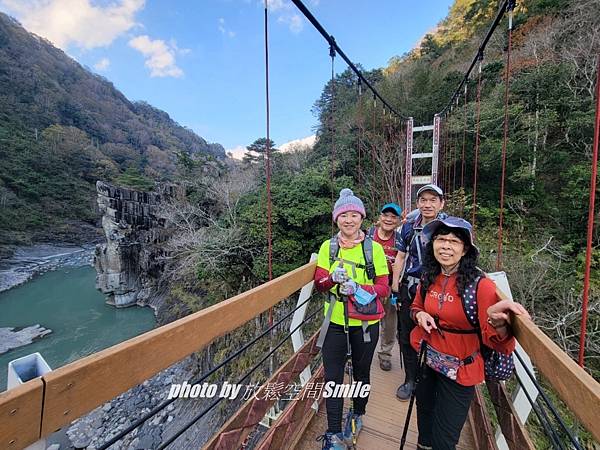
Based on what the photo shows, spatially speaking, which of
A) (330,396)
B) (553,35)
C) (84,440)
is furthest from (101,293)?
(553,35)

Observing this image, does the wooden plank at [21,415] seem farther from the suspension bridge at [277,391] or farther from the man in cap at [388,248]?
the man in cap at [388,248]

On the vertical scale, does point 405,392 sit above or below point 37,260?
above

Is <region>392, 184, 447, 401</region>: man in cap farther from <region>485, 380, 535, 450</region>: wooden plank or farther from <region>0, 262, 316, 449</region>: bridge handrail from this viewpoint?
<region>0, 262, 316, 449</region>: bridge handrail

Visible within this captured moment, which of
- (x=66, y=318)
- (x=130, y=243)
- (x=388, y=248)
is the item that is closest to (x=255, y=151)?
(x=130, y=243)

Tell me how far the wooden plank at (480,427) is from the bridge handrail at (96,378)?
118cm

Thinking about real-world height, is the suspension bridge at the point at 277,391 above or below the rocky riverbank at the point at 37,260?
above

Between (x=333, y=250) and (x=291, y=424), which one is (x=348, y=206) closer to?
(x=333, y=250)

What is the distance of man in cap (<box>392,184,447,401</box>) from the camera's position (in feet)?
4.17

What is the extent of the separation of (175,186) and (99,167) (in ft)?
54.4

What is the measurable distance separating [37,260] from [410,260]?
23891mm

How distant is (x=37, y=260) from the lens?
17641mm

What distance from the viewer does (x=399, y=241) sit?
1445 mm

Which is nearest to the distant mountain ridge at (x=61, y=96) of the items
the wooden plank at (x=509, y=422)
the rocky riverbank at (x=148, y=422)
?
the rocky riverbank at (x=148, y=422)

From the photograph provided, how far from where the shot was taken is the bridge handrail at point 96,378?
0.38 meters
